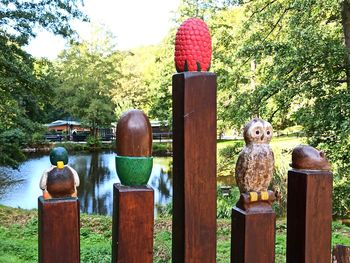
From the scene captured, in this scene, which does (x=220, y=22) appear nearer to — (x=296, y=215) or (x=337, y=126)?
(x=337, y=126)

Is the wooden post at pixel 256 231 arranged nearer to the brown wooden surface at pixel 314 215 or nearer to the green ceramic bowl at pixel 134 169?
the brown wooden surface at pixel 314 215

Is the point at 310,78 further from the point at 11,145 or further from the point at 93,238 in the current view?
the point at 11,145

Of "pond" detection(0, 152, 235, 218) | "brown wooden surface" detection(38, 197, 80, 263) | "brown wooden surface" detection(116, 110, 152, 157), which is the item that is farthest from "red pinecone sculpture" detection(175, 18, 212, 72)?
"pond" detection(0, 152, 235, 218)

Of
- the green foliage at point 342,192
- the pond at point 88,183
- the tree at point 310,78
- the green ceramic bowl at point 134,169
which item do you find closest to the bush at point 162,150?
the pond at point 88,183

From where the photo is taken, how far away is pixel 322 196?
1.00 m

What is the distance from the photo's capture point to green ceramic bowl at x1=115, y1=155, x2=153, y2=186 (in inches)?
34.5

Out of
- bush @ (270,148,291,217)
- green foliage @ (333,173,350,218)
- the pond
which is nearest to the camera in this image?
green foliage @ (333,173,350,218)

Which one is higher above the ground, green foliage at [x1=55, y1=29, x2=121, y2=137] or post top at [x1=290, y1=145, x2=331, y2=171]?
green foliage at [x1=55, y1=29, x2=121, y2=137]

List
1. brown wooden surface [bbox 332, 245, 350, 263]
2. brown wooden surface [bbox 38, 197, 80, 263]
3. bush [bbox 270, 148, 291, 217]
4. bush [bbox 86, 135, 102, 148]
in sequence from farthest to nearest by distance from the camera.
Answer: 1. bush [bbox 86, 135, 102, 148]
2. bush [bbox 270, 148, 291, 217]
3. brown wooden surface [bbox 332, 245, 350, 263]
4. brown wooden surface [bbox 38, 197, 80, 263]

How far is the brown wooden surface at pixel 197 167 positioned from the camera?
0.90 m

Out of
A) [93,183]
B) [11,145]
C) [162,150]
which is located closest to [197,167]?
[11,145]

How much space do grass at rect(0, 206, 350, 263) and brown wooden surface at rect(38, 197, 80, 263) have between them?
9.40 ft

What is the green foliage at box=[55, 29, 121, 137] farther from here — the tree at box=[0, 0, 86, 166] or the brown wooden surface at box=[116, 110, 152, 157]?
the brown wooden surface at box=[116, 110, 152, 157]

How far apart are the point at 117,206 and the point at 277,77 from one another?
496 cm
